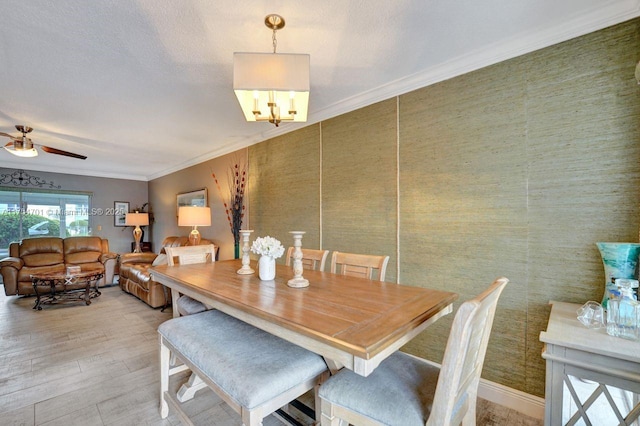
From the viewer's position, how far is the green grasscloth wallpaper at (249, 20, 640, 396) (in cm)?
157

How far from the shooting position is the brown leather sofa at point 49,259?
4.37m

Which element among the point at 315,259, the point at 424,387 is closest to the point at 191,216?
the point at 315,259

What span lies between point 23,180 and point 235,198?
5166mm

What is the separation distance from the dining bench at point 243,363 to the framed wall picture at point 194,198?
12.0ft

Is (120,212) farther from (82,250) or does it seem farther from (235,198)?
(235,198)

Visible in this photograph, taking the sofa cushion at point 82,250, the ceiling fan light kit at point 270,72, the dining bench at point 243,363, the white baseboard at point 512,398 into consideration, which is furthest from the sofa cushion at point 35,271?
the white baseboard at point 512,398

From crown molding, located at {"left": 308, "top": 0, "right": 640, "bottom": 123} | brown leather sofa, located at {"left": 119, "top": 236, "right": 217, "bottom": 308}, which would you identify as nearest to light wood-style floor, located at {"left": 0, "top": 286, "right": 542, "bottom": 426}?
brown leather sofa, located at {"left": 119, "top": 236, "right": 217, "bottom": 308}

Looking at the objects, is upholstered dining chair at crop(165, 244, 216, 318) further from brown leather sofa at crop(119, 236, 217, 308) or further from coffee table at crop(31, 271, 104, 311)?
coffee table at crop(31, 271, 104, 311)

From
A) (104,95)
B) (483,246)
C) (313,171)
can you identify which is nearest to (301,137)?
(313,171)

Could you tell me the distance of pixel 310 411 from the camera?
1627mm

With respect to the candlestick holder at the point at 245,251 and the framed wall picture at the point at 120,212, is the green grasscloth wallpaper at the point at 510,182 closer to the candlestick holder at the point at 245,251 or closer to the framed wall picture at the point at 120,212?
the candlestick holder at the point at 245,251

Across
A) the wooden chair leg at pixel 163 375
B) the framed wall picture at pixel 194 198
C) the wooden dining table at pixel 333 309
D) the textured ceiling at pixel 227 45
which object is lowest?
the wooden chair leg at pixel 163 375

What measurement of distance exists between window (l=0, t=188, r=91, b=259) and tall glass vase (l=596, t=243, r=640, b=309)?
28.5ft

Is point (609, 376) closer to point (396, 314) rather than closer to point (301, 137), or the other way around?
point (396, 314)
